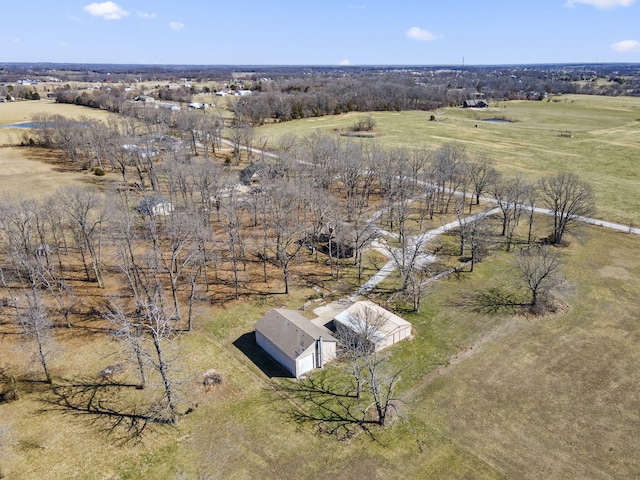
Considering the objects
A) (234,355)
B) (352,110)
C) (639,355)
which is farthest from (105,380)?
(352,110)

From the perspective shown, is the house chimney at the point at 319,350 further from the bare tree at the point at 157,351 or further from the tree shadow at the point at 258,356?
the bare tree at the point at 157,351

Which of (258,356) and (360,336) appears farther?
(258,356)

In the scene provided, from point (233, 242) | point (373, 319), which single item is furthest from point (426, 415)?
point (233, 242)

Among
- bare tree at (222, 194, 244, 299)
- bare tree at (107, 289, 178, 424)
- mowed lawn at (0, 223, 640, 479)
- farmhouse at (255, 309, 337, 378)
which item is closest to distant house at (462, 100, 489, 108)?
mowed lawn at (0, 223, 640, 479)

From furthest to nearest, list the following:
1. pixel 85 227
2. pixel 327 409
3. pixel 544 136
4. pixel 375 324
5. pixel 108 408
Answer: pixel 544 136, pixel 85 227, pixel 375 324, pixel 108 408, pixel 327 409

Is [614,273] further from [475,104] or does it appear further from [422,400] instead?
[475,104]

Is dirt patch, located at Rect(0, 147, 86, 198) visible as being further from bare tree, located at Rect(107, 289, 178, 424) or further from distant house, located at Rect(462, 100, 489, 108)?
distant house, located at Rect(462, 100, 489, 108)
